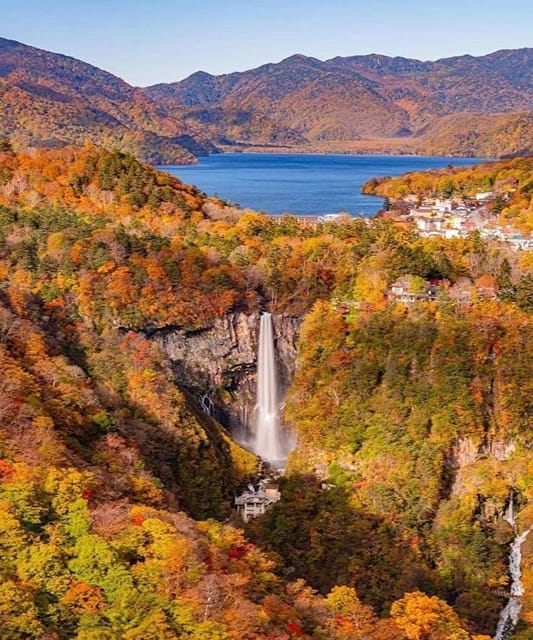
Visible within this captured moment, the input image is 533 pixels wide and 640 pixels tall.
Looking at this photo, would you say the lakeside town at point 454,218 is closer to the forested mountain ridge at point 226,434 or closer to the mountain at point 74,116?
the forested mountain ridge at point 226,434

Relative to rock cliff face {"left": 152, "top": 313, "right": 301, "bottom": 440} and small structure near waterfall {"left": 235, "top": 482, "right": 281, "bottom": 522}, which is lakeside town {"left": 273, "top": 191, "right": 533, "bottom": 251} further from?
small structure near waterfall {"left": 235, "top": 482, "right": 281, "bottom": 522}

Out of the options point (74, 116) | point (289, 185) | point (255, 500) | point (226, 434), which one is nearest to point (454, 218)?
point (226, 434)

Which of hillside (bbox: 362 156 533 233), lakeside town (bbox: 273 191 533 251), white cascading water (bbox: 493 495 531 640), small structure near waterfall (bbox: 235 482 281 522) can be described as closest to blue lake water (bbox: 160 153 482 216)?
hillside (bbox: 362 156 533 233)

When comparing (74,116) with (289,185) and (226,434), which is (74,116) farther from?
(226,434)

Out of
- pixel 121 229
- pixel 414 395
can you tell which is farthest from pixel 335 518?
pixel 121 229

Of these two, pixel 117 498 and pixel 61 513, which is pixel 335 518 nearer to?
pixel 117 498
